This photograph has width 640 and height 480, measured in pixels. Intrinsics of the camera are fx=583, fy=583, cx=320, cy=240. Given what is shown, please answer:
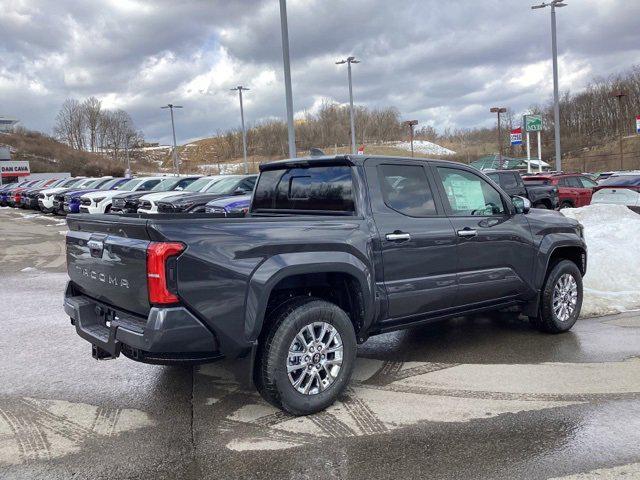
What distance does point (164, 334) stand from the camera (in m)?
3.59

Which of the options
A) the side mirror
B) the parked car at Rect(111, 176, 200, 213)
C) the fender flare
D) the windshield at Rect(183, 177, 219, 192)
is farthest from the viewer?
the windshield at Rect(183, 177, 219, 192)

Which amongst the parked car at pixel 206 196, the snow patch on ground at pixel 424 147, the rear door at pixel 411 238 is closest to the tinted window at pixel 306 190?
the rear door at pixel 411 238

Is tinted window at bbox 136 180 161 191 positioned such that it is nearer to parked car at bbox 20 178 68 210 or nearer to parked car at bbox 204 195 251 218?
parked car at bbox 20 178 68 210

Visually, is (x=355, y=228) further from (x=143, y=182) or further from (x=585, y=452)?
(x=143, y=182)

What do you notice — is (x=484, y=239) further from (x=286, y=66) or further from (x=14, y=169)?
(x=14, y=169)

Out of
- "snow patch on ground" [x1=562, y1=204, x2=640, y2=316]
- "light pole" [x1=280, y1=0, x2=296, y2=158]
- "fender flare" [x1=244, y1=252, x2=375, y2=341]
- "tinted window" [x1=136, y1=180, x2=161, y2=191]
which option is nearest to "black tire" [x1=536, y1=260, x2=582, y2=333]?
"snow patch on ground" [x1=562, y1=204, x2=640, y2=316]

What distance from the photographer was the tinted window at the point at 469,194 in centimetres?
537

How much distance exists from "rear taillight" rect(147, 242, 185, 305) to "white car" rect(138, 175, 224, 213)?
1226 cm

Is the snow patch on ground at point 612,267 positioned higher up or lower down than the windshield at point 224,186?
lower down

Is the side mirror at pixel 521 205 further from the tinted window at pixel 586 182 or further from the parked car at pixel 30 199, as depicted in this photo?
the parked car at pixel 30 199

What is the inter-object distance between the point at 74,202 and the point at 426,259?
19786 mm

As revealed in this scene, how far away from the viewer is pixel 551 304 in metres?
→ 6.15

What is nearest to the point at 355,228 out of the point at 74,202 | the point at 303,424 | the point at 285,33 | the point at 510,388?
the point at 303,424

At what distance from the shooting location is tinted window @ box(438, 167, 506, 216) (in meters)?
5.37
